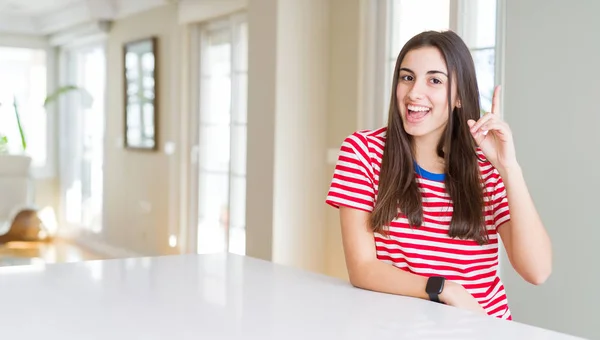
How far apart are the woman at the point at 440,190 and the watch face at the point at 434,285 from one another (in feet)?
0.35

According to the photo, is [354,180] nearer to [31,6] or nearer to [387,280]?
[387,280]

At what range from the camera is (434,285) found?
4.80 feet

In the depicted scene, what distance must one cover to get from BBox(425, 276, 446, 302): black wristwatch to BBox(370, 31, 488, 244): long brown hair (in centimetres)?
19

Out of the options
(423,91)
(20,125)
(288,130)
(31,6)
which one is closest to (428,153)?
(423,91)

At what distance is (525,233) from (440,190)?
8.2 inches

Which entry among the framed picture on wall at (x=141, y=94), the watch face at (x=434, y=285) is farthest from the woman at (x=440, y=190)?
the framed picture on wall at (x=141, y=94)

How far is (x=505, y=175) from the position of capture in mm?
1626

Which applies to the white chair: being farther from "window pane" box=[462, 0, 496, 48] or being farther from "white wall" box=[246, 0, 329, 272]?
"window pane" box=[462, 0, 496, 48]

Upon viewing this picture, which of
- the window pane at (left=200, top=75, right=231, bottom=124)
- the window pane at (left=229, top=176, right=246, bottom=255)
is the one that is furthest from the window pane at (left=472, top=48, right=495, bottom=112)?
the window pane at (left=200, top=75, right=231, bottom=124)

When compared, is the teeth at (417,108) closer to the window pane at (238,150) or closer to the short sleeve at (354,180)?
the short sleeve at (354,180)

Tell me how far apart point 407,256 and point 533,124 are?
167 centimetres


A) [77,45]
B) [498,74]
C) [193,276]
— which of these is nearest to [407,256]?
[193,276]

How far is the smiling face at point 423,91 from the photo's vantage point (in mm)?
1667

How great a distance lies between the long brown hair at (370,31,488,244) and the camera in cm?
164
